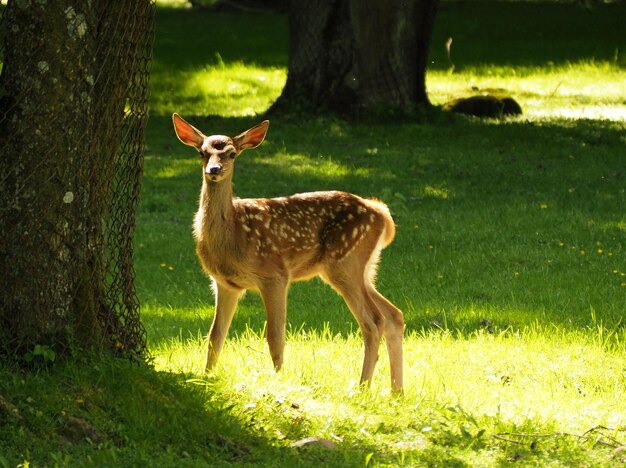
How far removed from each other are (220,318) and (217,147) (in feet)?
3.58

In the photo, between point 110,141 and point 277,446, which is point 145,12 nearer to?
point 110,141

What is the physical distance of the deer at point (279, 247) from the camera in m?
7.83

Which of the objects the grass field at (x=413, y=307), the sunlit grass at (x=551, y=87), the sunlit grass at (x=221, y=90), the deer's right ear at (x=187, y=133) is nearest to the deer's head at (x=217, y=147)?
the deer's right ear at (x=187, y=133)

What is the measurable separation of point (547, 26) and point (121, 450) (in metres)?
24.6

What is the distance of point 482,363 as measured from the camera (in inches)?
345

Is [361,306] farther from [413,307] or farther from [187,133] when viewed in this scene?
[413,307]

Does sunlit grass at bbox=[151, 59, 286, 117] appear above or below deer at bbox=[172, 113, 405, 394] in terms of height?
below

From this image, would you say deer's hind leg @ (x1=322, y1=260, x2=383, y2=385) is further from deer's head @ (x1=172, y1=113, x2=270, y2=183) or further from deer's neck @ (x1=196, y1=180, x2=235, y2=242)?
deer's head @ (x1=172, y1=113, x2=270, y2=183)

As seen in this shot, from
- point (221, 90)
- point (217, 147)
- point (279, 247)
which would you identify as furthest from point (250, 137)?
point (221, 90)

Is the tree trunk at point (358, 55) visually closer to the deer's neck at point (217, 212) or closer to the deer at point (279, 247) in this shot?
the deer at point (279, 247)

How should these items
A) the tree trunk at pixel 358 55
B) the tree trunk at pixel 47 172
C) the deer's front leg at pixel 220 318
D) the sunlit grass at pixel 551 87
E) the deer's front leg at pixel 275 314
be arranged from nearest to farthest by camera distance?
the tree trunk at pixel 47 172 → the deer's front leg at pixel 275 314 → the deer's front leg at pixel 220 318 → the tree trunk at pixel 358 55 → the sunlit grass at pixel 551 87

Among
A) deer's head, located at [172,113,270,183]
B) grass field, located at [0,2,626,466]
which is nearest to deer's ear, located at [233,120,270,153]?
deer's head, located at [172,113,270,183]

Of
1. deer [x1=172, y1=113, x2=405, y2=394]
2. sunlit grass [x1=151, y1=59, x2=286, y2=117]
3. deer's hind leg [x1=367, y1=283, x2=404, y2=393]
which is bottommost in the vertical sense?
sunlit grass [x1=151, y1=59, x2=286, y2=117]

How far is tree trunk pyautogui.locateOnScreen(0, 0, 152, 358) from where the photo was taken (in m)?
6.62
